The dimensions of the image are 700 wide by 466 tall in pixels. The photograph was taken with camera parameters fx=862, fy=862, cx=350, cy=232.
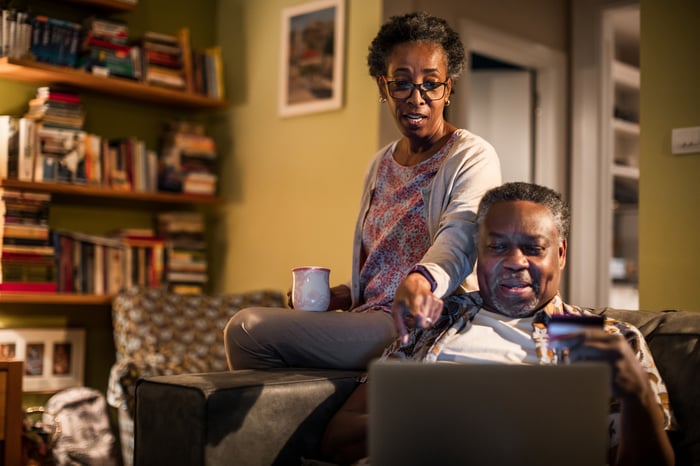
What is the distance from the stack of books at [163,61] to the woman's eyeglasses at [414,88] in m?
2.38

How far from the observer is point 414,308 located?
151cm

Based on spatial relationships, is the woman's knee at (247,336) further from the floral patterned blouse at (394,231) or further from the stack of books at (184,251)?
the stack of books at (184,251)

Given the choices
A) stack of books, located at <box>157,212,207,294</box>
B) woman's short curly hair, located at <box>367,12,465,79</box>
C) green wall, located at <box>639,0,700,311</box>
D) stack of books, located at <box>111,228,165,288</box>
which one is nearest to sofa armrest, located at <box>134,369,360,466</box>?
woman's short curly hair, located at <box>367,12,465,79</box>

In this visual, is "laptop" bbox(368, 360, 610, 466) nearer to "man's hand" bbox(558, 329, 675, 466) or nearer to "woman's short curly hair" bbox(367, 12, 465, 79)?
"man's hand" bbox(558, 329, 675, 466)

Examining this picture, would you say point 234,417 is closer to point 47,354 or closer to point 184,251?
point 47,354

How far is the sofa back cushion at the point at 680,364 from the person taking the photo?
161 cm

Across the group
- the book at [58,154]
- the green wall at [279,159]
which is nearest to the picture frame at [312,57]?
the green wall at [279,159]

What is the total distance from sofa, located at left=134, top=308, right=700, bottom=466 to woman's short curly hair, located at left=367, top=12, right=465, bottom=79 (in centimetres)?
76

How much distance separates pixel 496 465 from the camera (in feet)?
3.79

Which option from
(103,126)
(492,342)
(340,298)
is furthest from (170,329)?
(492,342)

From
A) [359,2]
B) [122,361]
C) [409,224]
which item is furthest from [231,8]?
[409,224]

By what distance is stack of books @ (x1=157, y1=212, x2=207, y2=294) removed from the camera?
4266mm

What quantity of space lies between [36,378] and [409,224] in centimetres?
243

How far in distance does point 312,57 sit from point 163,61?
0.74 meters
